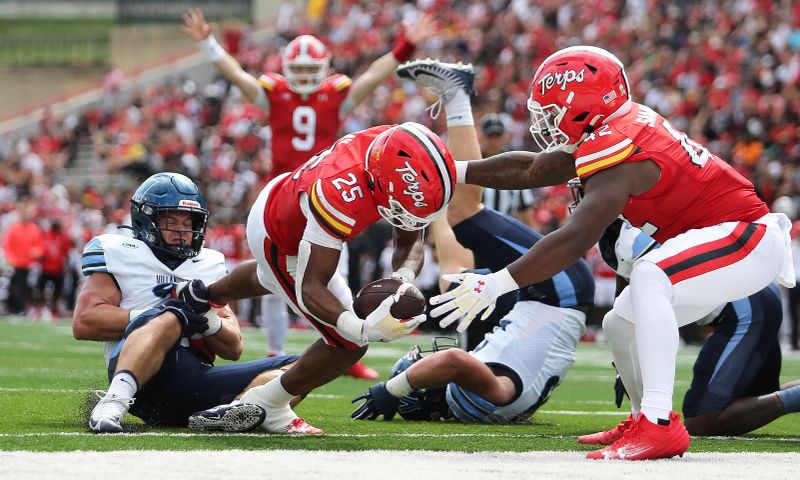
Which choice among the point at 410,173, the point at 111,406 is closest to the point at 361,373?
the point at 111,406

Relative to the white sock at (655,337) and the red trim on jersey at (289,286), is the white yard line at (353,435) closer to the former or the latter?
the red trim on jersey at (289,286)

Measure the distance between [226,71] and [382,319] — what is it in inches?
204

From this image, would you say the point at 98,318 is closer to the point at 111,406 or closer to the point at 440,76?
the point at 111,406

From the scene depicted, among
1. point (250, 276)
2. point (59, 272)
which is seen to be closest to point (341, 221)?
point (250, 276)

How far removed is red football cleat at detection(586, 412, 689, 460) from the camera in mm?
4309

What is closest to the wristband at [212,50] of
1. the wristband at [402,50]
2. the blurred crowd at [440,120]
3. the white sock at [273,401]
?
the wristband at [402,50]

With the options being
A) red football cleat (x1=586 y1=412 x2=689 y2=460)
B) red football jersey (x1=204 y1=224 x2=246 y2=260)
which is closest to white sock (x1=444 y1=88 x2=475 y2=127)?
red football cleat (x1=586 y1=412 x2=689 y2=460)

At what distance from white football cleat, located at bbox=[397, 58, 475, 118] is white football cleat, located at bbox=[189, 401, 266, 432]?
2.50 m

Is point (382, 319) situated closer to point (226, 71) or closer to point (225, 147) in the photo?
point (226, 71)

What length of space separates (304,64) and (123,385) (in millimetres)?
4767

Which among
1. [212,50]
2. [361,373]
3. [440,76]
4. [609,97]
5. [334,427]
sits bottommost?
[361,373]

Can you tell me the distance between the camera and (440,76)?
22.8 ft

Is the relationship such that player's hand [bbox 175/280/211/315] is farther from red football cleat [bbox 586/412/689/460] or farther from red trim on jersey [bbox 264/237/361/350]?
red football cleat [bbox 586/412/689/460]

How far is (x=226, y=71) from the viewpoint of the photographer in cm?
929
